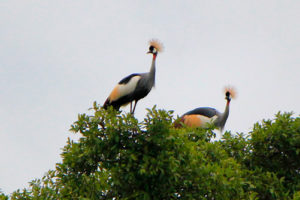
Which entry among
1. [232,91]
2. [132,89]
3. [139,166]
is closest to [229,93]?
[232,91]

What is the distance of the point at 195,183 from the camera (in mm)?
7191

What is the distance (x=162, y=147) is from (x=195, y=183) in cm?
74

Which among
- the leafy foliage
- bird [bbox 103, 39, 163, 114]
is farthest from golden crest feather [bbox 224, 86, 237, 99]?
the leafy foliage

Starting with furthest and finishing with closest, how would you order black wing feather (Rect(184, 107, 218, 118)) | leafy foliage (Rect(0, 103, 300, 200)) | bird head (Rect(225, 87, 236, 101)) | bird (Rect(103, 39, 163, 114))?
bird head (Rect(225, 87, 236, 101)), black wing feather (Rect(184, 107, 218, 118)), bird (Rect(103, 39, 163, 114)), leafy foliage (Rect(0, 103, 300, 200))

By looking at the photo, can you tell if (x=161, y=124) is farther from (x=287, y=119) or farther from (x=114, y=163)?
(x=287, y=119)

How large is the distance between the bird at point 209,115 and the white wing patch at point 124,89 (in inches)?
76.5

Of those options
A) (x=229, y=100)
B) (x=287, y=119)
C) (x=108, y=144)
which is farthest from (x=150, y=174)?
(x=229, y=100)

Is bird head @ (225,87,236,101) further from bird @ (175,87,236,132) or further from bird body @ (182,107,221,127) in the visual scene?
bird body @ (182,107,221,127)

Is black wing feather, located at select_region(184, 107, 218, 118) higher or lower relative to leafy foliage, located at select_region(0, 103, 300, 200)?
higher

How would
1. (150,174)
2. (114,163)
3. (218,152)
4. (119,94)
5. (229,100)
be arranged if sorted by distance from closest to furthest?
(150,174) → (114,163) → (218,152) → (119,94) → (229,100)

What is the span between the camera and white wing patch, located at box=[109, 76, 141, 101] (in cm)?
1127

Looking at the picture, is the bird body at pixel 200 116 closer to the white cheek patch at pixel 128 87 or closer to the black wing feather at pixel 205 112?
the black wing feather at pixel 205 112

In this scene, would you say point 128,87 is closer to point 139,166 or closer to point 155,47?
point 155,47

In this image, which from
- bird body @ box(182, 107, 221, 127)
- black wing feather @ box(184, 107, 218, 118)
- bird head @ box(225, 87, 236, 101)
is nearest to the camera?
bird body @ box(182, 107, 221, 127)
